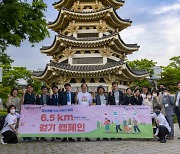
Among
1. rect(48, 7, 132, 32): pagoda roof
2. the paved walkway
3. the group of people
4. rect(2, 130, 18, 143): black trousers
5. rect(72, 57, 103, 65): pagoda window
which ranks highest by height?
rect(48, 7, 132, 32): pagoda roof

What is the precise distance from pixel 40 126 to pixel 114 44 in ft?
48.8

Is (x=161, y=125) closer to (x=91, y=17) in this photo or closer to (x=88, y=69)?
(x=88, y=69)

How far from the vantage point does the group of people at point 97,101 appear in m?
9.02

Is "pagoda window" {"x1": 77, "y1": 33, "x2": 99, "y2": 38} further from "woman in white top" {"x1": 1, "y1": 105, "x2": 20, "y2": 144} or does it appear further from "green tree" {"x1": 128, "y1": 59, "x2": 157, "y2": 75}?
"green tree" {"x1": 128, "y1": 59, "x2": 157, "y2": 75}

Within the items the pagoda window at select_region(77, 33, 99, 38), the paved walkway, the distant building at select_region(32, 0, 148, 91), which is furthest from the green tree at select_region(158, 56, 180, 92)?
the paved walkway

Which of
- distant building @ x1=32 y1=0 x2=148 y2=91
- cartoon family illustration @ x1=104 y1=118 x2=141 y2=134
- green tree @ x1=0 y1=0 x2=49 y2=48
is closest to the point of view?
green tree @ x1=0 y1=0 x2=49 y2=48

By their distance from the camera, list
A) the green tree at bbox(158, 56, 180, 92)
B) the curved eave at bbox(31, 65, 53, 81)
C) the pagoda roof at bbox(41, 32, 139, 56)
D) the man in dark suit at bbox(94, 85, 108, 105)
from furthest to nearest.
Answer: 1. the green tree at bbox(158, 56, 180, 92)
2. the curved eave at bbox(31, 65, 53, 81)
3. the pagoda roof at bbox(41, 32, 139, 56)
4. the man in dark suit at bbox(94, 85, 108, 105)

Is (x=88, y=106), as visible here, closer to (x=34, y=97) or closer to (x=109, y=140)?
(x=109, y=140)

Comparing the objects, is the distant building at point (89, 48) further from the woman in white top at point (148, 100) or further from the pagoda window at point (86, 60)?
the woman in white top at point (148, 100)

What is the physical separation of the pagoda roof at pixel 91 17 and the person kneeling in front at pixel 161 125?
570 inches

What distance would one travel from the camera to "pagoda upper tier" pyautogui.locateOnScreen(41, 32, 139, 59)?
73.4 feet

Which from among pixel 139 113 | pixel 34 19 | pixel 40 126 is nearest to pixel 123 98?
pixel 139 113

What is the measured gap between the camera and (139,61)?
1636 inches

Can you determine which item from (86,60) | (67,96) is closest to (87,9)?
(86,60)
